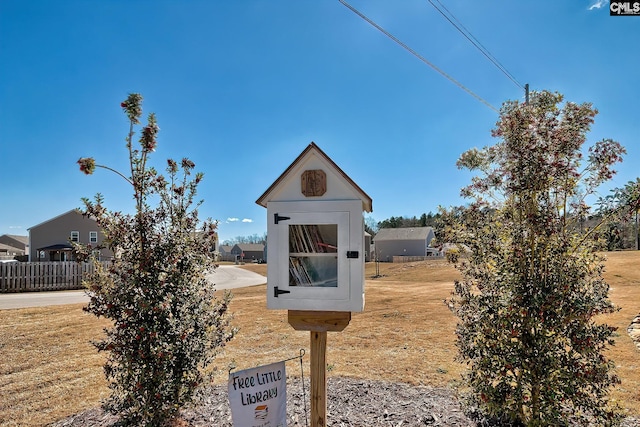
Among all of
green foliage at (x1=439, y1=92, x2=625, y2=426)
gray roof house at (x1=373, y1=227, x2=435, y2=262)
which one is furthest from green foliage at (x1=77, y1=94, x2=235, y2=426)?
gray roof house at (x1=373, y1=227, x2=435, y2=262)

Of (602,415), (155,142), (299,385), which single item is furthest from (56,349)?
(602,415)

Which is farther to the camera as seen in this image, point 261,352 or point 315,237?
point 261,352

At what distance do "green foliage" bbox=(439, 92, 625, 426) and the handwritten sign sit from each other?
1867 millimetres

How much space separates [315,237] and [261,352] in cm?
463

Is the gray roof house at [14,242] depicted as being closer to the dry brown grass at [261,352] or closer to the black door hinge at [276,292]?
the dry brown grass at [261,352]

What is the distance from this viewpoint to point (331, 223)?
10.6ft

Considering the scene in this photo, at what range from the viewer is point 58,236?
27.1m

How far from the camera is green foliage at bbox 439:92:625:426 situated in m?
3.16

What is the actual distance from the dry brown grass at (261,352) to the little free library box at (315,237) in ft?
5.99

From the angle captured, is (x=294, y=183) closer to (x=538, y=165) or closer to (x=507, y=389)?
(x=538, y=165)

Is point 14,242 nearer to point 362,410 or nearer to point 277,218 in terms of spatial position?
point 362,410

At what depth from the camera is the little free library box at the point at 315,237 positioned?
3182mm

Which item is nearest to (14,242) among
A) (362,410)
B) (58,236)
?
(58,236)

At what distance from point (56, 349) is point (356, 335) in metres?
6.39
